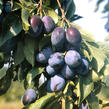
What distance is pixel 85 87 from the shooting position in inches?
29.0

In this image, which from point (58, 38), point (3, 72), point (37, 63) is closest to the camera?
point (58, 38)

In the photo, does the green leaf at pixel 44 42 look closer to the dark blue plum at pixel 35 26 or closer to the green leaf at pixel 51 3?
the dark blue plum at pixel 35 26

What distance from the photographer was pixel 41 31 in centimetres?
74

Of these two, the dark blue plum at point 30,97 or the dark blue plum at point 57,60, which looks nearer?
the dark blue plum at point 57,60

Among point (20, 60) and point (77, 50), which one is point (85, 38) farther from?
point (20, 60)

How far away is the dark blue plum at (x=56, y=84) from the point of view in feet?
2.39

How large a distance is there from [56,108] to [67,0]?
0.50 metres

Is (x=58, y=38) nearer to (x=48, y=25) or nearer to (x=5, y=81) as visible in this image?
(x=48, y=25)

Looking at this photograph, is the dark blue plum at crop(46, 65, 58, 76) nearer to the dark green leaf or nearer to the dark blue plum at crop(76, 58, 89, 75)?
the dark blue plum at crop(76, 58, 89, 75)

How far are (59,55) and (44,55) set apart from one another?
57 millimetres

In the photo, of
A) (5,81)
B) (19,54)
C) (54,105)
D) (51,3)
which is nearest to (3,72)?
(5,81)

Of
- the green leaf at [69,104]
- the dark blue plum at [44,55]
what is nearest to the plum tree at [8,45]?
the dark blue plum at [44,55]

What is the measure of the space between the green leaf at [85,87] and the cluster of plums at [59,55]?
29 millimetres

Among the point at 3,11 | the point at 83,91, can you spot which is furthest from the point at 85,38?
the point at 3,11
